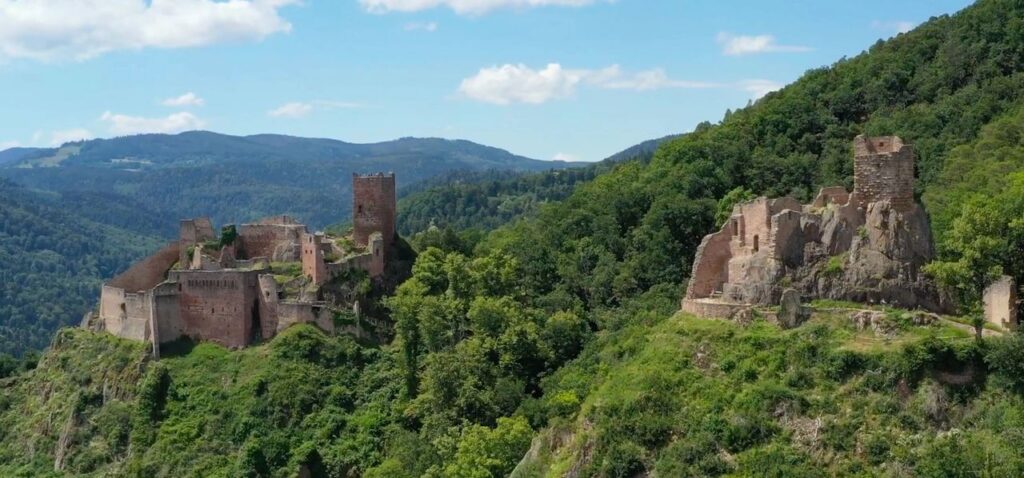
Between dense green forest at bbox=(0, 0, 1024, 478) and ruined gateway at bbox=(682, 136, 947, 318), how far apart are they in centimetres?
127

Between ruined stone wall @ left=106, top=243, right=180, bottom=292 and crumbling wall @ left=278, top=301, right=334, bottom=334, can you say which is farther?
ruined stone wall @ left=106, top=243, right=180, bottom=292

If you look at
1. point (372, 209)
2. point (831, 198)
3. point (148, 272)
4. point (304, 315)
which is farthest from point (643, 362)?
point (148, 272)

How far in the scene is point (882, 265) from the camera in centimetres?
4019

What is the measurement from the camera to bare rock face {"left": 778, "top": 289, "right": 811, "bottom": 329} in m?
40.3

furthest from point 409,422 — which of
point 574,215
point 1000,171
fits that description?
point 1000,171

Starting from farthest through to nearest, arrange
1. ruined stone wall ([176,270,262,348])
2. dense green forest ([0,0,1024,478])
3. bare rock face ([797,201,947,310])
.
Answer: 1. ruined stone wall ([176,270,262,348])
2. bare rock face ([797,201,947,310])
3. dense green forest ([0,0,1024,478])

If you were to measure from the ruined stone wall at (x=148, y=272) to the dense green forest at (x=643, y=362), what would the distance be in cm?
373

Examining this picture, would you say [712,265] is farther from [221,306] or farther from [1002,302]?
[221,306]

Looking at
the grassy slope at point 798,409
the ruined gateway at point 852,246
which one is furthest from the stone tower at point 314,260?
the ruined gateway at point 852,246

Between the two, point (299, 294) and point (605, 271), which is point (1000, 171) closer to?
point (605, 271)

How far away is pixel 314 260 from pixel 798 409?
1336 inches

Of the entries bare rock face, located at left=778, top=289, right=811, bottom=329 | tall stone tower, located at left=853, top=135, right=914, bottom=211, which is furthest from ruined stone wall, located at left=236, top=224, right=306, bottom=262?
tall stone tower, located at left=853, top=135, right=914, bottom=211

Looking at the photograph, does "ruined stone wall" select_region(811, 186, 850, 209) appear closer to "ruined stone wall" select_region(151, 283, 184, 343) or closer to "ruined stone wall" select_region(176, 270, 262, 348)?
"ruined stone wall" select_region(176, 270, 262, 348)

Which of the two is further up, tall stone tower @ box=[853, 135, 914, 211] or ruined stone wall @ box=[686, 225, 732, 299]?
tall stone tower @ box=[853, 135, 914, 211]
